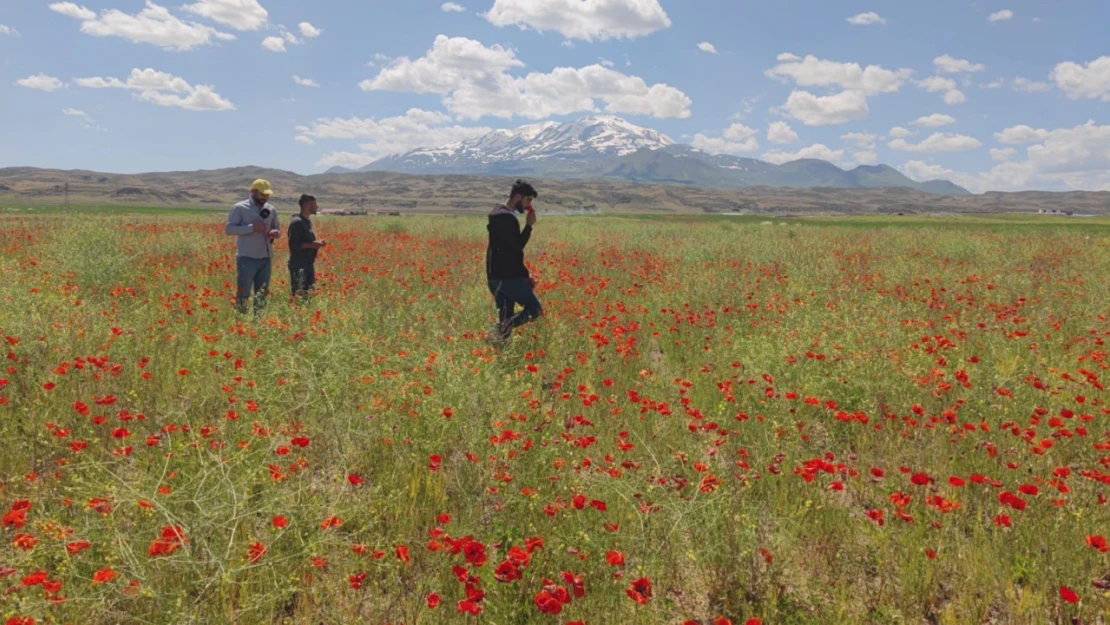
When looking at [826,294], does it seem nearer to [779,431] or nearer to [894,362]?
[894,362]

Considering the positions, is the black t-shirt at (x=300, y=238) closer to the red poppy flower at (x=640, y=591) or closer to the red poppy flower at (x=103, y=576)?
the red poppy flower at (x=103, y=576)

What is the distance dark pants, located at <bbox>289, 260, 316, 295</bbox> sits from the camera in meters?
8.06

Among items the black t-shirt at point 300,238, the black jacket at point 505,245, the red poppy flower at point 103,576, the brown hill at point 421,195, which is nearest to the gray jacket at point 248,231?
the black t-shirt at point 300,238

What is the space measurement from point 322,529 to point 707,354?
450cm

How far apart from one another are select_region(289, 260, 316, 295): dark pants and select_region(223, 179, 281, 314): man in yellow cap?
67cm

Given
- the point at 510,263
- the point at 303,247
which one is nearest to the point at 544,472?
the point at 510,263

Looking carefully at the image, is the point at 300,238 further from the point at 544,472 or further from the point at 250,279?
the point at 544,472

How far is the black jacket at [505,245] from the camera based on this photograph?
Result: 6.18m

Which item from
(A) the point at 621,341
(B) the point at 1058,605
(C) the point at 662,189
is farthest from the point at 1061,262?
(C) the point at 662,189

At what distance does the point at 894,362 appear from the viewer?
193 inches

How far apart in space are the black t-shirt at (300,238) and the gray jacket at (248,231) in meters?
0.53

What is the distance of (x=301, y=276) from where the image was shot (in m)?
8.06

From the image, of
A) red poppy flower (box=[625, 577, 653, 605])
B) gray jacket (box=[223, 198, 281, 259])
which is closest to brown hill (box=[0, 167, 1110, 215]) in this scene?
gray jacket (box=[223, 198, 281, 259])

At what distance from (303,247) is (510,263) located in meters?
3.30
